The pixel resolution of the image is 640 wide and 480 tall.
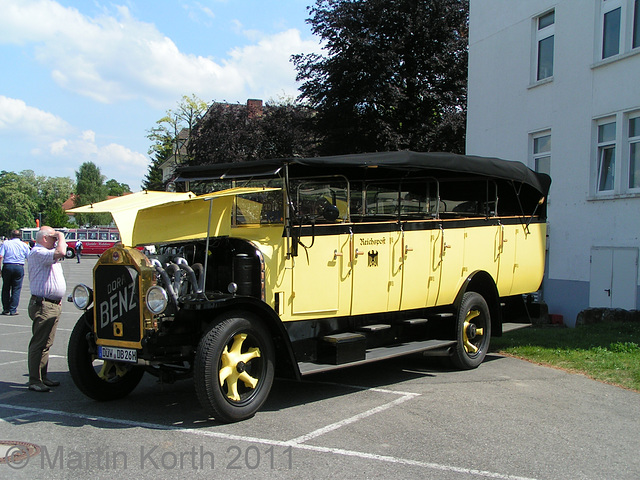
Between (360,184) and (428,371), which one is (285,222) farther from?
(428,371)

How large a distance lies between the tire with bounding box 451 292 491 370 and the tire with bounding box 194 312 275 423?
305 cm

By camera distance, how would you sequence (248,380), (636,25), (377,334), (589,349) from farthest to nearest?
(636,25) < (589,349) < (377,334) < (248,380)

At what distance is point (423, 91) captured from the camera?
2606 centimetres

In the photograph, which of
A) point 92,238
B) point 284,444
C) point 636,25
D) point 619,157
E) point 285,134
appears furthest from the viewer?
point 92,238

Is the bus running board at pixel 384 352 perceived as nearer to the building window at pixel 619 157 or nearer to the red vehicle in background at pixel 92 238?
the building window at pixel 619 157

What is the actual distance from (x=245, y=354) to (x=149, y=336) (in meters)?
0.91

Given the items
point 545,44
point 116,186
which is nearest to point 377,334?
point 545,44

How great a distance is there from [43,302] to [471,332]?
5.42 metres

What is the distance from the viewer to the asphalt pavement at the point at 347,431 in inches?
175

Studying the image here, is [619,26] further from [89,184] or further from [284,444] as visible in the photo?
[89,184]

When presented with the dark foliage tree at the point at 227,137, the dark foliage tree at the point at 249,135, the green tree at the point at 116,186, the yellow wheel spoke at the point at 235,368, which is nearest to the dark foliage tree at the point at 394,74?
the dark foliage tree at the point at 249,135

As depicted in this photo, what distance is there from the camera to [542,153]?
51.5ft

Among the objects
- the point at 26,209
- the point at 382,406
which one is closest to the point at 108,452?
the point at 382,406

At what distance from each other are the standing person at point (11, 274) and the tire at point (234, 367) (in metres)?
10.6
